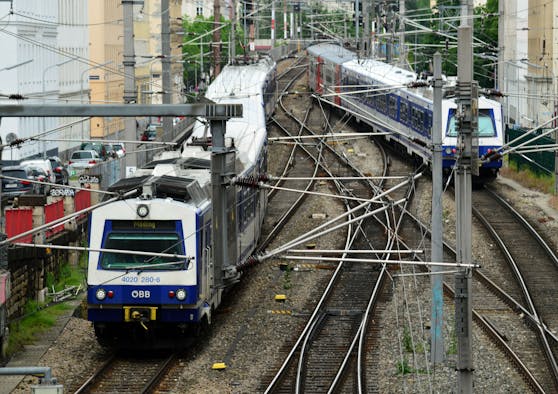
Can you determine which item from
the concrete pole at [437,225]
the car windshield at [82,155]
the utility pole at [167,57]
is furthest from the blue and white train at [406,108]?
the car windshield at [82,155]

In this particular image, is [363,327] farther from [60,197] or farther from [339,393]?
[60,197]

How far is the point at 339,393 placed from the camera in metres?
19.0

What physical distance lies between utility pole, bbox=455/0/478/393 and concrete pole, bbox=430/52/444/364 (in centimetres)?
349

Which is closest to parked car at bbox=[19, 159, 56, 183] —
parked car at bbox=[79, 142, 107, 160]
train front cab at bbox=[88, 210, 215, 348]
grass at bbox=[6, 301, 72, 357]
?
parked car at bbox=[79, 142, 107, 160]

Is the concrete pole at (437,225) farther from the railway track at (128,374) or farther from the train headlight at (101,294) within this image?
the train headlight at (101,294)

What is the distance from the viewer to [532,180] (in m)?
42.1

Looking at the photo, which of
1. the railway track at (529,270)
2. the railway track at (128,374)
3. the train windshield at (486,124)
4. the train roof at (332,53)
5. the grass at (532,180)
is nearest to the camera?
the railway track at (128,374)

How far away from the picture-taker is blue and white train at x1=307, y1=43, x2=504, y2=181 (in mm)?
37281

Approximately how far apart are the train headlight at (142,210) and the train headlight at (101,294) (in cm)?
131

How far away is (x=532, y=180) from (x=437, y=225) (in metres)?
22.3

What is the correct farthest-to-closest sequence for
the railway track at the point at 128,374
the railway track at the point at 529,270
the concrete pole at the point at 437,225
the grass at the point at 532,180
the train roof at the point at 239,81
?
1. the train roof at the point at 239,81
2. the grass at the point at 532,180
3. the railway track at the point at 529,270
4. the concrete pole at the point at 437,225
5. the railway track at the point at 128,374

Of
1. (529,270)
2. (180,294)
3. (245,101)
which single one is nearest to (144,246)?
(180,294)

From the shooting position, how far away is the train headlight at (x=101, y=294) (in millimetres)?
20281

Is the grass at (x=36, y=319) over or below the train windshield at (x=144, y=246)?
below
